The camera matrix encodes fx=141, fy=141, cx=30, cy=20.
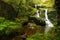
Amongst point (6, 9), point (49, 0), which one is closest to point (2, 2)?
point (6, 9)

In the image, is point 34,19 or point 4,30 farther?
point 34,19

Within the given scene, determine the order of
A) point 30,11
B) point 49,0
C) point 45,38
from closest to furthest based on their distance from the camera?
point 45,38
point 30,11
point 49,0

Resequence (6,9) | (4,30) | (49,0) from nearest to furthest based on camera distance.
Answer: (4,30)
(6,9)
(49,0)

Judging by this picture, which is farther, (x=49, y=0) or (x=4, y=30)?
(x=49, y=0)

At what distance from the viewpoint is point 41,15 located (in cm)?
1415

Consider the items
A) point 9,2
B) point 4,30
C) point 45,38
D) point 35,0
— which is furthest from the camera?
point 35,0

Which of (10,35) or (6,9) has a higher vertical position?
(6,9)

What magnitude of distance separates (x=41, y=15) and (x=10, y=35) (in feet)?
21.7

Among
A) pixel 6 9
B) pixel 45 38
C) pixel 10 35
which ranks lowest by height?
pixel 10 35

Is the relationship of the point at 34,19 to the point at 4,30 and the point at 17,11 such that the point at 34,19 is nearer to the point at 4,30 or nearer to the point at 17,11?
the point at 17,11

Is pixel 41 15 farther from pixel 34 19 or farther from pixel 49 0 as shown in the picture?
pixel 49 0

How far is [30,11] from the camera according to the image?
543 inches

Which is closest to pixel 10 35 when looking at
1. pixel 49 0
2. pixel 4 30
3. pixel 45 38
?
pixel 4 30

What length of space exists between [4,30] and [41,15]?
6.94m
